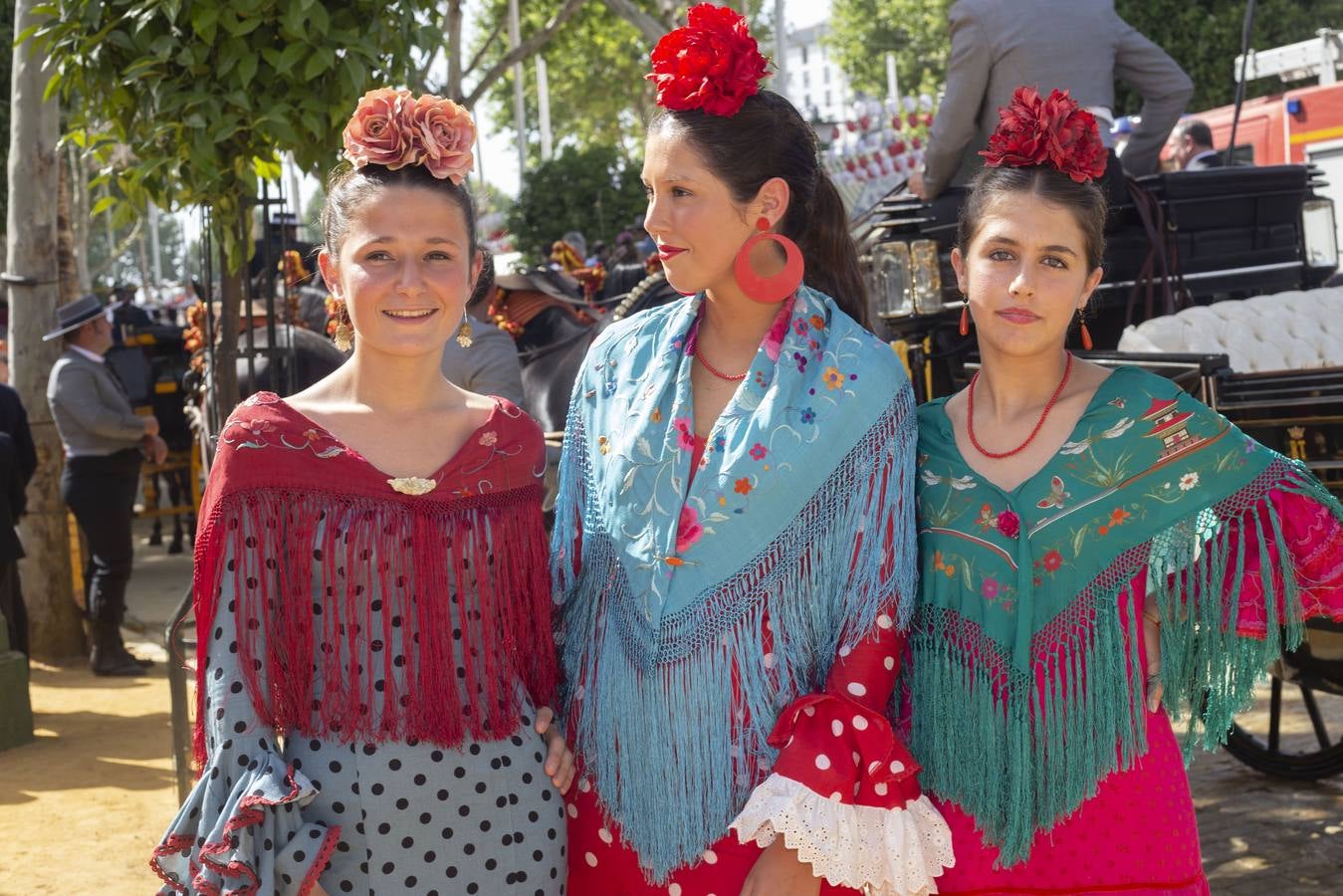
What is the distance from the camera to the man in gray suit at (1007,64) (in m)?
5.25

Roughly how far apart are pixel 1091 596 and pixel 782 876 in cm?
69

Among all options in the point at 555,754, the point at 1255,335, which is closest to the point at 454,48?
the point at 1255,335

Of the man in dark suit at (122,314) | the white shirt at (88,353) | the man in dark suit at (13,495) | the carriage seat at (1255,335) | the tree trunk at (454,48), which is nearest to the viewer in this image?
the carriage seat at (1255,335)

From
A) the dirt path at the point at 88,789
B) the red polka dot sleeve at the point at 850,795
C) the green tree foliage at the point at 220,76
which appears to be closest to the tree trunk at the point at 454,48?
the dirt path at the point at 88,789

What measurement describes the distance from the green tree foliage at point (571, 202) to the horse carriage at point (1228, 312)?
11.5 m

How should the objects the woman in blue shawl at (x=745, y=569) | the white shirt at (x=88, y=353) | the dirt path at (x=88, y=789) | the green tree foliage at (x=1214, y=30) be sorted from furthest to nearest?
the green tree foliage at (x=1214, y=30), the white shirt at (x=88, y=353), the dirt path at (x=88, y=789), the woman in blue shawl at (x=745, y=569)

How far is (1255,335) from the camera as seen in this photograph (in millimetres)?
4270

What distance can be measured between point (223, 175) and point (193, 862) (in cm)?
344

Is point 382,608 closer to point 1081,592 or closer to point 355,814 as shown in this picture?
point 355,814

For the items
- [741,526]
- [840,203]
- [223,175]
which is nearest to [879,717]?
[741,526]

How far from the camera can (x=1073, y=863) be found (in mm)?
2320

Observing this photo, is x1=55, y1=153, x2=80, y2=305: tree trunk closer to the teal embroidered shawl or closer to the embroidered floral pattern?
the embroidered floral pattern

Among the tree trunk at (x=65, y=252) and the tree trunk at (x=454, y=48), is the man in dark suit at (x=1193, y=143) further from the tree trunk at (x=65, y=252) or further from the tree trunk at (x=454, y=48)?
the tree trunk at (x=454, y=48)

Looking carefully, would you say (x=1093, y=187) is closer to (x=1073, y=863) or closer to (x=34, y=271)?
(x=1073, y=863)
